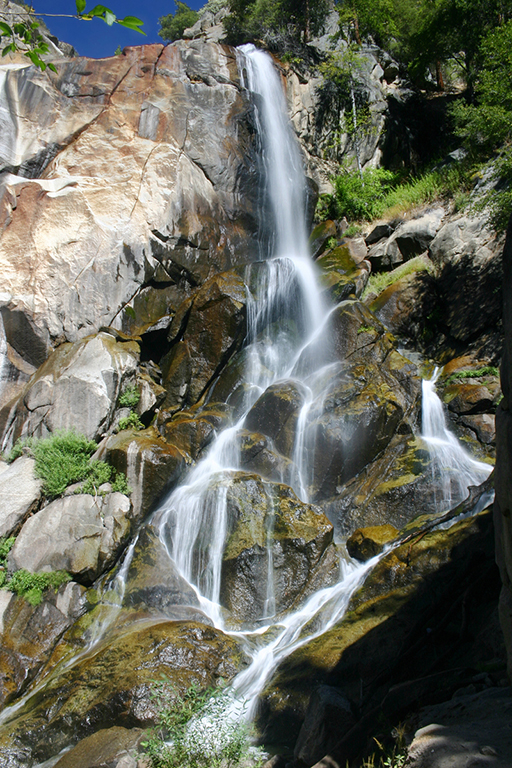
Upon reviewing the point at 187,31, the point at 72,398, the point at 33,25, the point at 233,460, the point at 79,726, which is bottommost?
the point at 79,726

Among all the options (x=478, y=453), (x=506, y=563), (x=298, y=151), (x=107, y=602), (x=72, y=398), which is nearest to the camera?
(x=506, y=563)

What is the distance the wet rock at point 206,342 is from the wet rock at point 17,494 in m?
3.98

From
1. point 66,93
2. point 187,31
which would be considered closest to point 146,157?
point 66,93

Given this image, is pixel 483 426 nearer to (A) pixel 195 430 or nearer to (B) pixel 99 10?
(A) pixel 195 430

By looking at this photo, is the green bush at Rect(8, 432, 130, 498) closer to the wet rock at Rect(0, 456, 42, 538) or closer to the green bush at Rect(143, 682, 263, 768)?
the wet rock at Rect(0, 456, 42, 538)

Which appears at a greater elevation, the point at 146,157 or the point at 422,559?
the point at 146,157

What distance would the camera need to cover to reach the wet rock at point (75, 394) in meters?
11.6

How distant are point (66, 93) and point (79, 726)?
18.0m

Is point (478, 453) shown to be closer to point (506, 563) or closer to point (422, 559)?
point (422, 559)

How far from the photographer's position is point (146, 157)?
16.4m

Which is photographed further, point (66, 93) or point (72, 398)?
point (66, 93)

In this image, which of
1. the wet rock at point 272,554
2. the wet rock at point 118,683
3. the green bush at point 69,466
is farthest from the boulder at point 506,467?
the green bush at point 69,466

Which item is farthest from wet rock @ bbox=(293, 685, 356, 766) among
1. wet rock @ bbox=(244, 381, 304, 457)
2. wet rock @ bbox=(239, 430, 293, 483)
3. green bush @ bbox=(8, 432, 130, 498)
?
green bush @ bbox=(8, 432, 130, 498)

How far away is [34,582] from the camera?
887 cm
